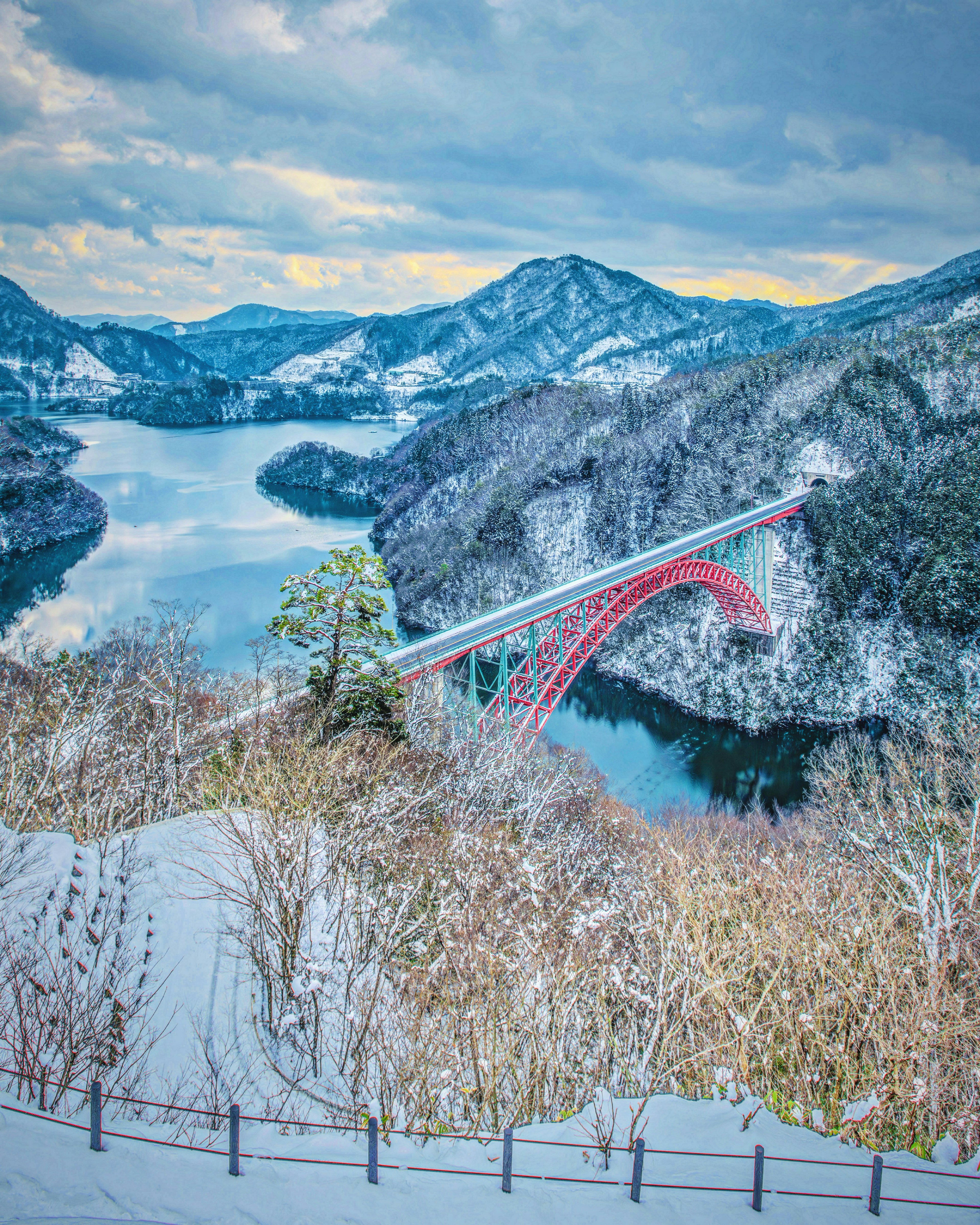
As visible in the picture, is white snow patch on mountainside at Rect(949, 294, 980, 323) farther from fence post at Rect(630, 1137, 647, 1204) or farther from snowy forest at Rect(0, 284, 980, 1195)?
fence post at Rect(630, 1137, 647, 1204)

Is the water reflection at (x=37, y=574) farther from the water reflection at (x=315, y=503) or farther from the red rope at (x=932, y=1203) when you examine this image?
the red rope at (x=932, y=1203)

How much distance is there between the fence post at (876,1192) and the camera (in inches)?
214

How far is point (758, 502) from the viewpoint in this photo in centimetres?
4553

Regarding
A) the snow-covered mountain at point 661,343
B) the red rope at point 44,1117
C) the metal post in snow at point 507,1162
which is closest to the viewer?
the red rope at point 44,1117

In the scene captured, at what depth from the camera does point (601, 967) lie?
8.70 meters

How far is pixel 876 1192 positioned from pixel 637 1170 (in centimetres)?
215

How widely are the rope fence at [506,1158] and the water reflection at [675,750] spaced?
19.7 meters

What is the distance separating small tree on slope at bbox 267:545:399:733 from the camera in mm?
13539

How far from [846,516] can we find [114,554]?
177 feet

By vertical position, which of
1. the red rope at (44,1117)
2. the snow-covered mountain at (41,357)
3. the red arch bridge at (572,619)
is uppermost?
the snow-covered mountain at (41,357)

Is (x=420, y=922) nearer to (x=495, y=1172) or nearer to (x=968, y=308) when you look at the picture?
(x=495, y=1172)

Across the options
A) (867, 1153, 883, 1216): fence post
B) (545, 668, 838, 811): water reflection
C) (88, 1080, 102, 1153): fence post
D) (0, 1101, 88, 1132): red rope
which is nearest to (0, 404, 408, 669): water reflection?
(545, 668, 838, 811): water reflection

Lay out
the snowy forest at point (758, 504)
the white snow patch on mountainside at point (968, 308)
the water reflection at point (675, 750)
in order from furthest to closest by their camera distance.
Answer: the white snow patch on mountainside at point (968, 308) < the snowy forest at point (758, 504) < the water reflection at point (675, 750)

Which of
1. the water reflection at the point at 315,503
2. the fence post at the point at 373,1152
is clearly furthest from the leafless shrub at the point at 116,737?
the water reflection at the point at 315,503
